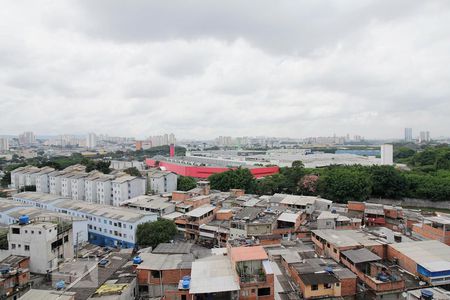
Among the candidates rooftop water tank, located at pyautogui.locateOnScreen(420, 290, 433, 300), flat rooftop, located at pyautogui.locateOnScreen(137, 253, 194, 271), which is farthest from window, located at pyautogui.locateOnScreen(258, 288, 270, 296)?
rooftop water tank, located at pyautogui.locateOnScreen(420, 290, 433, 300)

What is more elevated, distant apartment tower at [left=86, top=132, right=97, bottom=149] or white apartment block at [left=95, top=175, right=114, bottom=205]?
distant apartment tower at [left=86, top=132, right=97, bottom=149]

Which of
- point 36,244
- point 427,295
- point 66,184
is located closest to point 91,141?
point 66,184

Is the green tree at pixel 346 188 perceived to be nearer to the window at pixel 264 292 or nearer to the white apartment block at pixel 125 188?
the white apartment block at pixel 125 188

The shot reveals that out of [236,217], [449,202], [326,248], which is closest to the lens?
[326,248]

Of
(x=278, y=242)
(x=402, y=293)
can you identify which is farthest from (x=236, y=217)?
(x=402, y=293)

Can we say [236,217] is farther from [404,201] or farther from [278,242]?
[404,201]

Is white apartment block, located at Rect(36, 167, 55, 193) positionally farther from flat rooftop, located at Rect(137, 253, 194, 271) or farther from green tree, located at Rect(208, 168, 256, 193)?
flat rooftop, located at Rect(137, 253, 194, 271)

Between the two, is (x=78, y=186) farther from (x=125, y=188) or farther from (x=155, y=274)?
(x=155, y=274)
